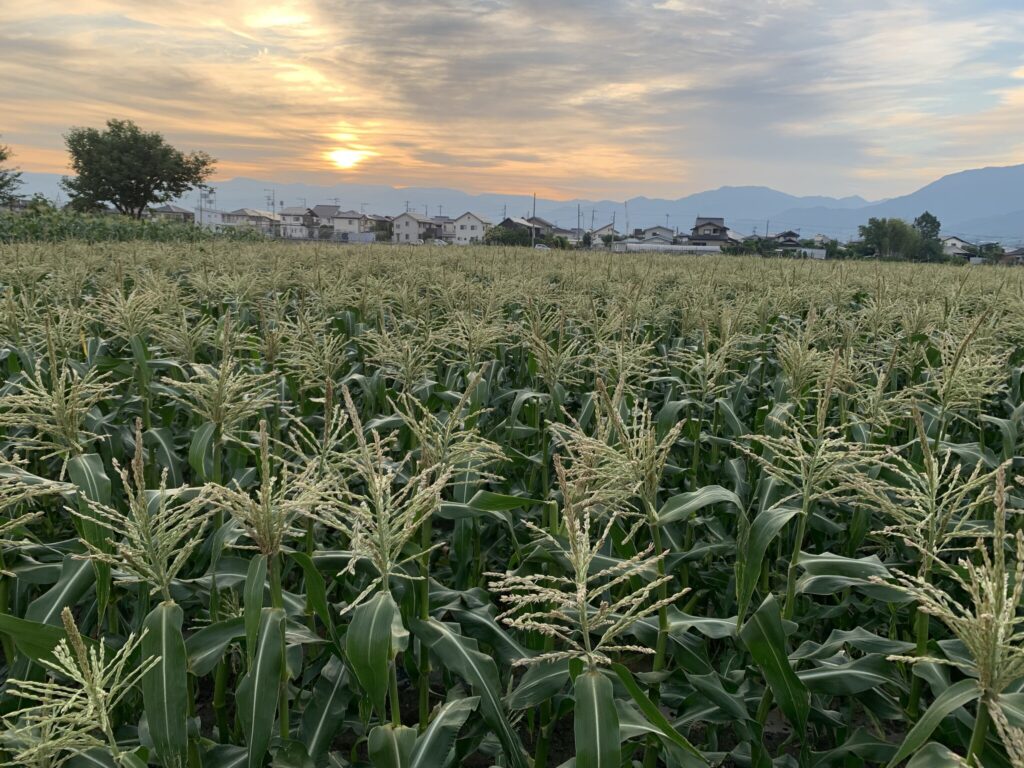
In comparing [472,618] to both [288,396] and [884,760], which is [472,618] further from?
[288,396]

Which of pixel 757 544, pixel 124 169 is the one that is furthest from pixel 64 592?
pixel 124 169

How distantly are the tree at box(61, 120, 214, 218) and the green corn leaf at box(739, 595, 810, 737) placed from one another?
7781 centimetres

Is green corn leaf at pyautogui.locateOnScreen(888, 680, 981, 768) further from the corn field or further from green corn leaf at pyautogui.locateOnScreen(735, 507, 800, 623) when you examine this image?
green corn leaf at pyautogui.locateOnScreen(735, 507, 800, 623)

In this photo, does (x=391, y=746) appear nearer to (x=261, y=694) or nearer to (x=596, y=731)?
(x=261, y=694)

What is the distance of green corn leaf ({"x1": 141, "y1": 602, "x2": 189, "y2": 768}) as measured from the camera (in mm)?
1964

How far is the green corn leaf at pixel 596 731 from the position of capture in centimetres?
178

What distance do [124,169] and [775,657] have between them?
7840 centimetres

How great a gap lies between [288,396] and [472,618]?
336 cm

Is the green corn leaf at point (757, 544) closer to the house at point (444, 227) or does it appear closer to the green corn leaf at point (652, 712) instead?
the green corn leaf at point (652, 712)

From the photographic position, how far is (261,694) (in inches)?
82.0

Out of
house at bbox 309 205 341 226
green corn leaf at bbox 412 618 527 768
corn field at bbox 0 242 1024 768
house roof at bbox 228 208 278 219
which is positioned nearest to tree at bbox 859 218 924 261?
corn field at bbox 0 242 1024 768

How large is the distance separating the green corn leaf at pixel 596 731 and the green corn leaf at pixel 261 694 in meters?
1.00

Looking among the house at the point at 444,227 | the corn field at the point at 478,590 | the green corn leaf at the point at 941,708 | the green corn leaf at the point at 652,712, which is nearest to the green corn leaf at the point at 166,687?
the corn field at the point at 478,590

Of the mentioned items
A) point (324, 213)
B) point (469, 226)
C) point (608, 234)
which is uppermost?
point (324, 213)
